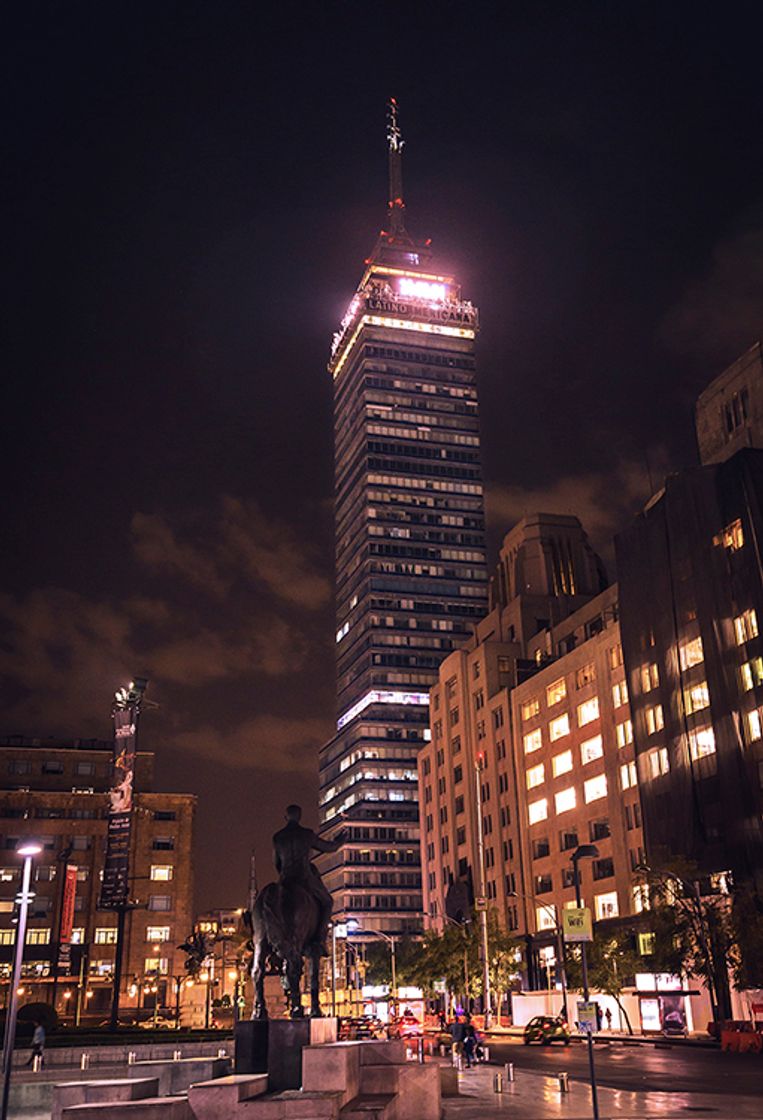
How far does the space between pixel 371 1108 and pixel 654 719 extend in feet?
256

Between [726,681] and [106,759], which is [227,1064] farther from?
A: [106,759]

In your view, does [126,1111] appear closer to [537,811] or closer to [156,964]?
[537,811]

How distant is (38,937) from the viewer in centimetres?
12488

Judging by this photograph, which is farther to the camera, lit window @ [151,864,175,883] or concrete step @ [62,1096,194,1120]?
lit window @ [151,864,175,883]

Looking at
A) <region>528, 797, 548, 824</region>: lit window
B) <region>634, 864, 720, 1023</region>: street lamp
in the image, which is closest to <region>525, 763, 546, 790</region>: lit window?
<region>528, 797, 548, 824</region>: lit window

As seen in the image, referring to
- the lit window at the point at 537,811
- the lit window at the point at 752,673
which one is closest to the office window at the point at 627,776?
the lit window at the point at 537,811

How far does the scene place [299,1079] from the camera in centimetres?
2064

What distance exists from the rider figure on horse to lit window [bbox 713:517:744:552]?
220 feet

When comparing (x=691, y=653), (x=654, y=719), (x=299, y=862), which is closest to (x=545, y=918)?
(x=654, y=719)

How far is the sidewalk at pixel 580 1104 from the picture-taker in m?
23.8

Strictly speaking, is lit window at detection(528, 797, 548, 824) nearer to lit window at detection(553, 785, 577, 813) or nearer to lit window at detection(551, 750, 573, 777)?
lit window at detection(553, 785, 577, 813)

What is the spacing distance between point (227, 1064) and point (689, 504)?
239ft

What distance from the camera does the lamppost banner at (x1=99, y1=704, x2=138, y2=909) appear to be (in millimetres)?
75625

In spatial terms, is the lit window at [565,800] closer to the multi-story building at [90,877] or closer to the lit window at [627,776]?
the lit window at [627,776]
